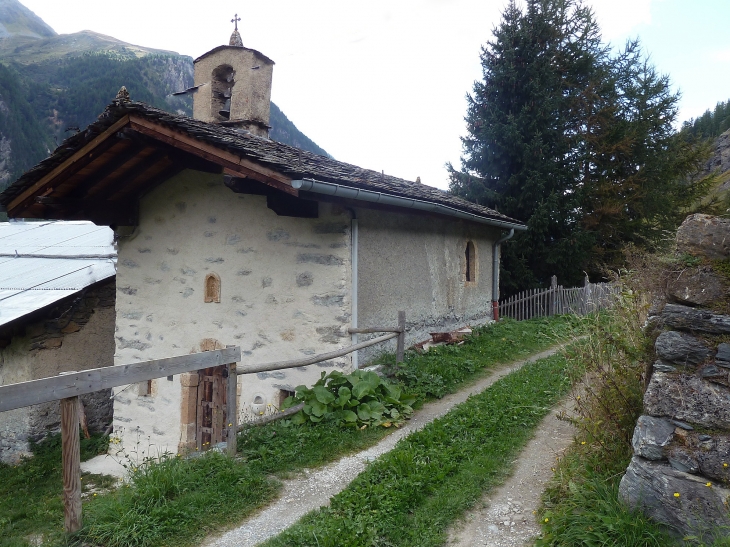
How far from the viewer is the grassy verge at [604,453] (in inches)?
114

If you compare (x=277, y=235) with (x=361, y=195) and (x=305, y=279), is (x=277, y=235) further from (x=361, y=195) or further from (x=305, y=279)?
(x=361, y=195)

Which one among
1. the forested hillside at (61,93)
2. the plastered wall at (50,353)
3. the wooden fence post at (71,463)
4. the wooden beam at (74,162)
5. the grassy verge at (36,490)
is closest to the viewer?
the wooden fence post at (71,463)

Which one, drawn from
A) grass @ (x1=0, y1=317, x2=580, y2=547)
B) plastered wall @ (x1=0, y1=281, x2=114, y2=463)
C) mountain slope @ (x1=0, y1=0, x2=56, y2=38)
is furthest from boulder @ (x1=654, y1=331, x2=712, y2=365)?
mountain slope @ (x1=0, y1=0, x2=56, y2=38)

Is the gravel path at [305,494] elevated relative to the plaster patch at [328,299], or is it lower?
lower

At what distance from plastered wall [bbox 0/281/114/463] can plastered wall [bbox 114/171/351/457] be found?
114 cm

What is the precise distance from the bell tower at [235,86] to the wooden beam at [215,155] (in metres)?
3.24

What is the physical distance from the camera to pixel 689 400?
9.21ft

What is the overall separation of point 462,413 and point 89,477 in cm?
508

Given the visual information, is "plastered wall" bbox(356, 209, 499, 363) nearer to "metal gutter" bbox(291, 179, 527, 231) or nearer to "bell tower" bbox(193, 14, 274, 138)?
"metal gutter" bbox(291, 179, 527, 231)

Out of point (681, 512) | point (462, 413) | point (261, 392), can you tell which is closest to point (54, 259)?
point (261, 392)

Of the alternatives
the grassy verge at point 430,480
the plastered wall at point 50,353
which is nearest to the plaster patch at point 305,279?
the grassy verge at point 430,480

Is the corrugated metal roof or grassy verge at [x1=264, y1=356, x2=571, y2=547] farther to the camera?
the corrugated metal roof

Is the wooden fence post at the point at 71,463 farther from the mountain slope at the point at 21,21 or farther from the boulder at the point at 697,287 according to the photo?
the mountain slope at the point at 21,21

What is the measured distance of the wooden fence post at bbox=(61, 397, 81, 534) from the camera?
10.6ft
